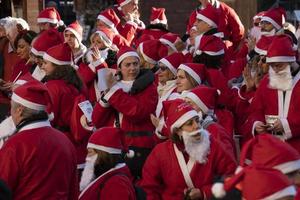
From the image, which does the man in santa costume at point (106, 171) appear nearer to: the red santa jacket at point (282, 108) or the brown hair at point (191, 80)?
the brown hair at point (191, 80)

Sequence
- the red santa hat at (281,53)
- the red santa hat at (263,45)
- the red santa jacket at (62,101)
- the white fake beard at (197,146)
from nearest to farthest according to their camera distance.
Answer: the white fake beard at (197,146) → the red santa hat at (281,53) → the red santa jacket at (62,101) → the red santa hat at (263,45)

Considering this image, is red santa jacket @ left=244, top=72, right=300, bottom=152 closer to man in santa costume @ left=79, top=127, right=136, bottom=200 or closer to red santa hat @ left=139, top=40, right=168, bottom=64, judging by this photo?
man in santa costume @ left=79, top=127, right=136, bottom=200

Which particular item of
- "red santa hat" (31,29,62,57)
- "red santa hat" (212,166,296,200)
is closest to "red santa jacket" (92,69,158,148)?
"red santa hat" (31,29,62,57)

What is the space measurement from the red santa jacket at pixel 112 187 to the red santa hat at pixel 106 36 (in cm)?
473

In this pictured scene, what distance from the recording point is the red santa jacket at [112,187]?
691cm

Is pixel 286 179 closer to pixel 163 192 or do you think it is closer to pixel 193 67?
pixel 163 192

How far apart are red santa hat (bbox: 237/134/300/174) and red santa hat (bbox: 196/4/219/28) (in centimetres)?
593

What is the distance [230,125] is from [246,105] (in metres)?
1.06

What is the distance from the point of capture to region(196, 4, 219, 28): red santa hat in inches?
437

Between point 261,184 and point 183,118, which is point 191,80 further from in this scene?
point 261,184

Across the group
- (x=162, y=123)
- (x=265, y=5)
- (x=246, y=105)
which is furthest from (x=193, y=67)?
(x=265, y=5)

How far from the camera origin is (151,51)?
1057cm

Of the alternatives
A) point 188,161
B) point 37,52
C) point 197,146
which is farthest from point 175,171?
point 37,52

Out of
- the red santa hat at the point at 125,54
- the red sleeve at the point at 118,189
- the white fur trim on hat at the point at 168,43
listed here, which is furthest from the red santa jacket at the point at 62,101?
the white fur trim on hat at the point at 168,43
